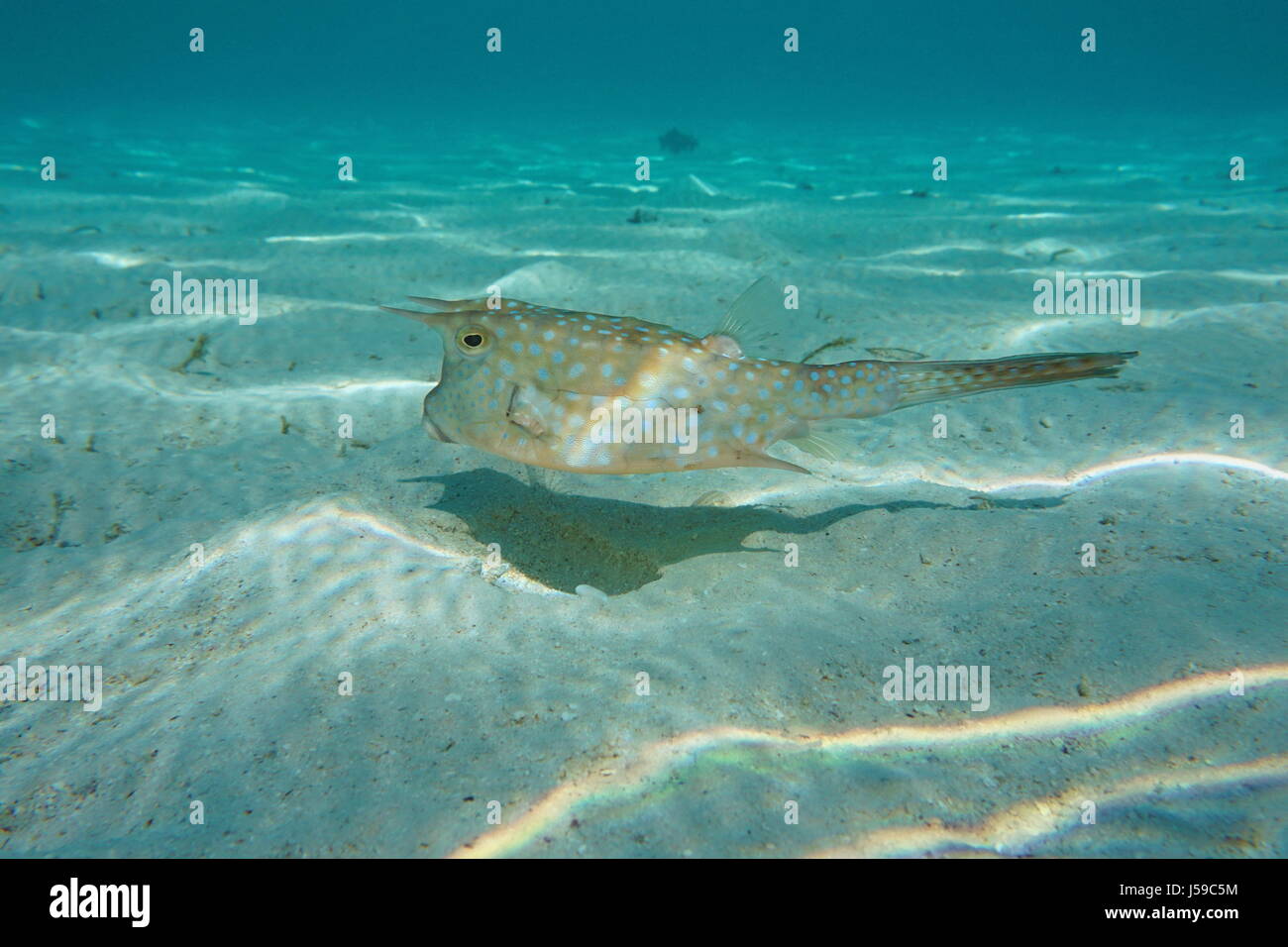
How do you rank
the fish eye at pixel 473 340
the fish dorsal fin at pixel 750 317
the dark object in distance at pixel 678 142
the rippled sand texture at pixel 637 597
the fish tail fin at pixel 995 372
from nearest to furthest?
1. the rippled sand texture at pixel 637 597
2. the fish tail fin at pixel 995 372
3. the fish eye at pixel 473 340
4. the fish dorsal fin at pixel 750 317
5. the dark object in distance at pixel 678 142

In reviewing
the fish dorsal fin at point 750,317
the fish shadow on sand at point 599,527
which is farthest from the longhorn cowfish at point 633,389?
the fish shadow on sand at point 599,527

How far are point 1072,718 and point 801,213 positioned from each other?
1212cm

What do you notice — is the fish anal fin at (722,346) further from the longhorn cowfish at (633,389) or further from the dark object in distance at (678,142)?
the dark object in distance at (678,142)

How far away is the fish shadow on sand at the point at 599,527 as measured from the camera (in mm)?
3830

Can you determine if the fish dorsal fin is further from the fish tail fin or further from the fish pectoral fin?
the fish pectoral fin

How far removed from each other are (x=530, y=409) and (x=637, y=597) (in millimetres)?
1136

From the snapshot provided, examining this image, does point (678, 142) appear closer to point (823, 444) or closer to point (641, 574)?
point (823, 444)

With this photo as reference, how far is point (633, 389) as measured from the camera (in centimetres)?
351

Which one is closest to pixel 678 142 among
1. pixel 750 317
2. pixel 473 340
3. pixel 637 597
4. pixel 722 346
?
pixel 750 317

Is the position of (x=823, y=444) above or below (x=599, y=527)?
above

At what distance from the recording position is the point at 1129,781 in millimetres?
2182

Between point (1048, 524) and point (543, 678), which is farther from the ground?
point (1048, 524)
